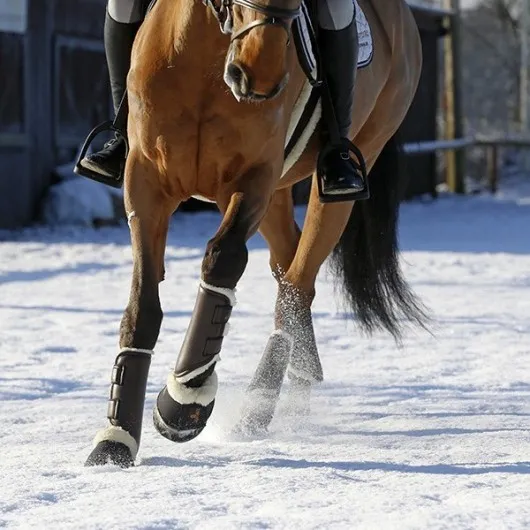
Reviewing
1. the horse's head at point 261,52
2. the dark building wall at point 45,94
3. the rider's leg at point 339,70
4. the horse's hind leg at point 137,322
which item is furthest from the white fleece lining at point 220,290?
the dark building wall at point 45,94

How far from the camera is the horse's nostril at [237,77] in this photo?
3.96m

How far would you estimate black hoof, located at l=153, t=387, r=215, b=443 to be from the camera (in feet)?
14.5

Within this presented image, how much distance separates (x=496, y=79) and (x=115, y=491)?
73.2m

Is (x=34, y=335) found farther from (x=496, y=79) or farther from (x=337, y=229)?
(x=496, y=79)

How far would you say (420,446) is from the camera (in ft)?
15.4

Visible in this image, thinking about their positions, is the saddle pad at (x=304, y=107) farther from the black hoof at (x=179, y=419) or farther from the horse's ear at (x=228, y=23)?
the black hoof at (x=179, y=419)

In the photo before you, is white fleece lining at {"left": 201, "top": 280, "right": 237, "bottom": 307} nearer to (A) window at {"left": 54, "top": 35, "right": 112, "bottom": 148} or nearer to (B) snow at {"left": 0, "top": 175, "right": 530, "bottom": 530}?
(B) snow at {"left": 0, "top": 175, "right": 530, "bottom": 530}

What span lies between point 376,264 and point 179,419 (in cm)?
273

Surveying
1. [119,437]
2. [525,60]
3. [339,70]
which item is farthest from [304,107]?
[525,60]

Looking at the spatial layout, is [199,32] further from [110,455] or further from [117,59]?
[110,455]

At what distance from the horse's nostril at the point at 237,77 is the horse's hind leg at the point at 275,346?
5.15 feet

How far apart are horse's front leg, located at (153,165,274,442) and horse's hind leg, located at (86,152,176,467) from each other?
12 cm

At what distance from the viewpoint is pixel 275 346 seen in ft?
18.7

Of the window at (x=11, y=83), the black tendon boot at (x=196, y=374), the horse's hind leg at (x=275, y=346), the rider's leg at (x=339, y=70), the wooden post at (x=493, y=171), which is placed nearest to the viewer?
the black tendon boot at (x=196, y=374)
